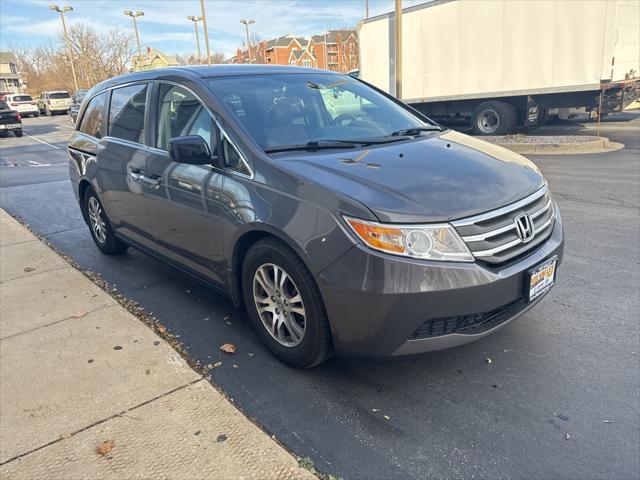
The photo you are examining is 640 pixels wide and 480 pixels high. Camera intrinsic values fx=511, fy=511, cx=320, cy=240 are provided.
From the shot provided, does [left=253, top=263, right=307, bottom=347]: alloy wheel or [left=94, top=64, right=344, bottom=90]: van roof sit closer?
[left=253, top=263, right=307, bottom=347]: alloy wheel

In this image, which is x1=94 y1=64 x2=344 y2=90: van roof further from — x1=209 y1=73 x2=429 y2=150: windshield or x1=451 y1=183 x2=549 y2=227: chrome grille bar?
x1=451 y1=183 x2=549 y2=227: chrome grille bar

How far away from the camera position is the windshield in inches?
132

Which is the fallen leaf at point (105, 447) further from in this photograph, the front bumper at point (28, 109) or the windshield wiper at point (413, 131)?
the front bumper at point (28, 109)

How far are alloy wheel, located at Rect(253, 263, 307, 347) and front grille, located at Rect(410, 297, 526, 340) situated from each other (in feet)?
2.22

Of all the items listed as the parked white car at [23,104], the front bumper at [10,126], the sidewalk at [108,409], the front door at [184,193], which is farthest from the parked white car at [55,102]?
the sidewalk at [108,409]

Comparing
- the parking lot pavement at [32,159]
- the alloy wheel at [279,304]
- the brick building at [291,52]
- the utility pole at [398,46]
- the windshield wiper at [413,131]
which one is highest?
the brick building at [291,52]

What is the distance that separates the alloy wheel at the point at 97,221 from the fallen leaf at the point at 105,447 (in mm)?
3169

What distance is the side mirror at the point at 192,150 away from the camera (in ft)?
10.5

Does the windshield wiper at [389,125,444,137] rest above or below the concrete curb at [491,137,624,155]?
above

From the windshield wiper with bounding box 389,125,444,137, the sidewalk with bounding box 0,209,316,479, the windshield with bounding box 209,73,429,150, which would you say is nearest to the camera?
the sidewalk with bounding box 0,209,316,479

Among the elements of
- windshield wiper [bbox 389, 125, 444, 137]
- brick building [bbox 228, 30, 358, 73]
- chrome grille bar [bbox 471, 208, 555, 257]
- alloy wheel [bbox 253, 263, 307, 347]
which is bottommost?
alloy wheel [bbox 253, 263, 307, 347]

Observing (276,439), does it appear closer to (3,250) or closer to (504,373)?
(504,373)

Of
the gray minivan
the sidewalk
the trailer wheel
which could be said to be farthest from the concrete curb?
the sidewalk

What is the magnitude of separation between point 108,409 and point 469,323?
197 centimetres
